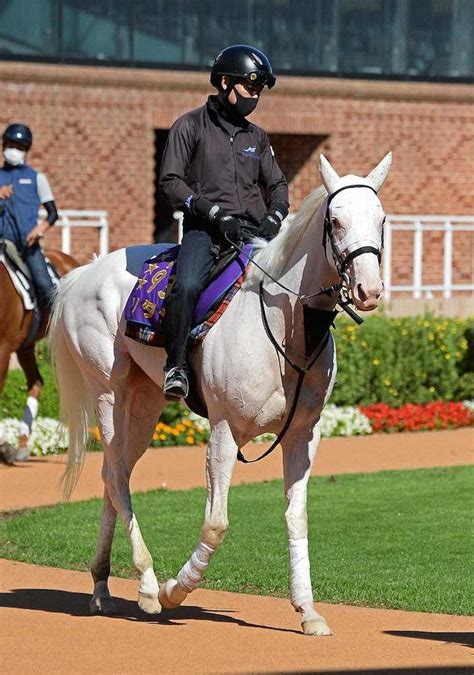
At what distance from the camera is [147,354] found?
812cm

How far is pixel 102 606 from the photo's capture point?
26.3ft

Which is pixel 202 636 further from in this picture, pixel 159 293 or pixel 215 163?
pixel 215 163

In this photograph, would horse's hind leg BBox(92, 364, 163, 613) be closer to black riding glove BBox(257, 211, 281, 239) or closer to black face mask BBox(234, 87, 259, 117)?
black riding glove BBox(257, 211, 281, 239)

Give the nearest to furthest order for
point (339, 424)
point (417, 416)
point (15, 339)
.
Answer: point (15, 339), point (339, 424), point (417, 416)

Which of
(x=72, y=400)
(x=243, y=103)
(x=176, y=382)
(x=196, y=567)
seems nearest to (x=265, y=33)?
(x=72, y=400)

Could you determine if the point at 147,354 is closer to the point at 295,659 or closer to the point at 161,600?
the point at 161,600

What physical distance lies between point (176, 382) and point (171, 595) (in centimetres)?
105

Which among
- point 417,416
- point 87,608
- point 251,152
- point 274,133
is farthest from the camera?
point 274,133

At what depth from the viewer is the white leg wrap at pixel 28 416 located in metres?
14.0

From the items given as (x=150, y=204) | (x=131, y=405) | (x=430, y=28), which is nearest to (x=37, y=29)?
(x=150, y=204)

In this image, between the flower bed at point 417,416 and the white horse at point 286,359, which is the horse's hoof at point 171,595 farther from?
the flower bed at point 417,416

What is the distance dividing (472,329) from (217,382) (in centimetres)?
1070

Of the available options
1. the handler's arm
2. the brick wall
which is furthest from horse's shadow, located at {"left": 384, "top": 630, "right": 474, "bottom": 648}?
the brick wall

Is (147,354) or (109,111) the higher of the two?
(109,111)
